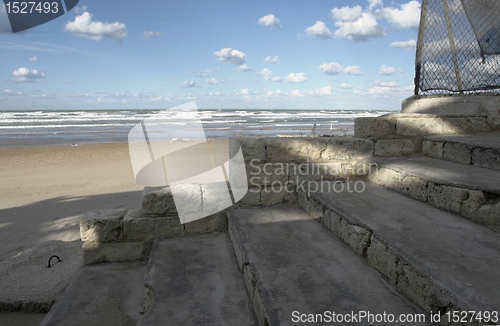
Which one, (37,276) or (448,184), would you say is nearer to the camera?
(448,184)

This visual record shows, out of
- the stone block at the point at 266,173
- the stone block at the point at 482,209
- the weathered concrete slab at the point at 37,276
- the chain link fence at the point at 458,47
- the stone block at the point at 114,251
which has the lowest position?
the weathered concrete slab at the point at 37,276

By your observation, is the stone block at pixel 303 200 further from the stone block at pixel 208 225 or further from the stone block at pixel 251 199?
the stone block at pixel 208 225

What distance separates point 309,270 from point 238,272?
2.15 ft

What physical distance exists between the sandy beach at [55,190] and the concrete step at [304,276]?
3.55 m

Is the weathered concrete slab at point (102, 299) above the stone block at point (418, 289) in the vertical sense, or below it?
below

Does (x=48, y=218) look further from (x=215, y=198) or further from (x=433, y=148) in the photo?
(x=433, y=148)

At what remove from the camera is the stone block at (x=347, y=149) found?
345 centimetres

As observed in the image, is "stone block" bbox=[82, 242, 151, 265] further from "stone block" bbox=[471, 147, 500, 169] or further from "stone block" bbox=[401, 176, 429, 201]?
"stone block" bbox=[471, 147, 500, 169]

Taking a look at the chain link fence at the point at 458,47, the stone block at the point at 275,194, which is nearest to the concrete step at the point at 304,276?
the stone block at the point at 275,194

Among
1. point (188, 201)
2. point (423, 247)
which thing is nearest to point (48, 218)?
point (188, 201)

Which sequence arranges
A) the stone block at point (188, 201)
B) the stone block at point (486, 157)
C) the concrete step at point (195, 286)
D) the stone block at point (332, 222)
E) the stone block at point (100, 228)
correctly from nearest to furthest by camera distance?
the concrete step at point (195, 286) → the stone block at point (332, 222) → the stone block at point (486, 157) → the stone block at point (100, 228) → the stone block at point (188, 201)

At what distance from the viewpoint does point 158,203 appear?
117 inches

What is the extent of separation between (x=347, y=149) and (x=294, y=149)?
67 centimetres

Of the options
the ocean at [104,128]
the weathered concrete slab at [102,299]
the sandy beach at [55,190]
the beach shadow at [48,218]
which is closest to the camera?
the weathered concrete slab at [102,299]
